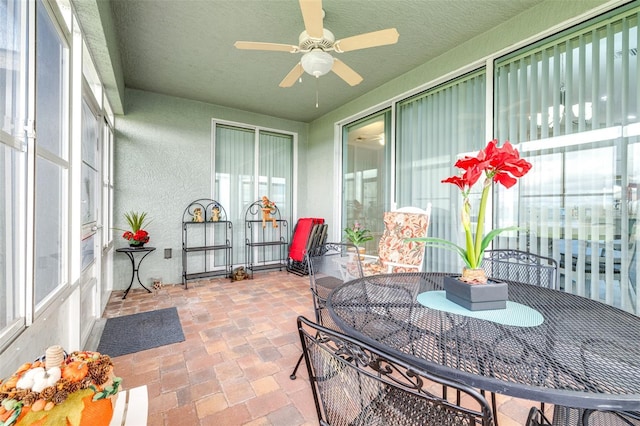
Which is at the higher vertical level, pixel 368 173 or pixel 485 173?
pixel 368 173

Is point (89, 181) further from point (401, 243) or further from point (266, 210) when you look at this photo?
point (401, 243)

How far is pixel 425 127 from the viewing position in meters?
3.34

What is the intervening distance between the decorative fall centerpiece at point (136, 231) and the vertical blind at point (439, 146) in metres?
3.39

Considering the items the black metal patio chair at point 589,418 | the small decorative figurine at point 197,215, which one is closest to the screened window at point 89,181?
→ the small decorative figurine at point 197,215

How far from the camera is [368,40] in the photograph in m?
2.07

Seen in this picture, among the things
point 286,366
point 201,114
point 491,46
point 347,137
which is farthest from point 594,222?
point 201,114

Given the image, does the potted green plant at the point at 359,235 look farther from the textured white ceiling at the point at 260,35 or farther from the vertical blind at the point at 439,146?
the textured white ceiling at the point at 260,35

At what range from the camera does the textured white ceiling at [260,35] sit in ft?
7.60

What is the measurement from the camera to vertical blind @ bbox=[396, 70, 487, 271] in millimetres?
2879

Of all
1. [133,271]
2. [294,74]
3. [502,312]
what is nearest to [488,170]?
[502,312]

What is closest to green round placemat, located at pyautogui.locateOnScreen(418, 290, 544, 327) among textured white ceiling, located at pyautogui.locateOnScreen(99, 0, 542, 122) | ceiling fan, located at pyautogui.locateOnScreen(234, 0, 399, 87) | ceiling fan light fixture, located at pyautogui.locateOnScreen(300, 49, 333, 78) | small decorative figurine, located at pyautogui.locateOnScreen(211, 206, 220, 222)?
ceiling fan, located at pyautogui.locateOnScreen(234, 0, 399, 87)

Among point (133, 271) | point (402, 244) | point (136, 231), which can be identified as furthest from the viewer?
point (133, 271)

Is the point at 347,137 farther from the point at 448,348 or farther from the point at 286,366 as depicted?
the point at 448,348

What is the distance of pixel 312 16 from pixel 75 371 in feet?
6.91
